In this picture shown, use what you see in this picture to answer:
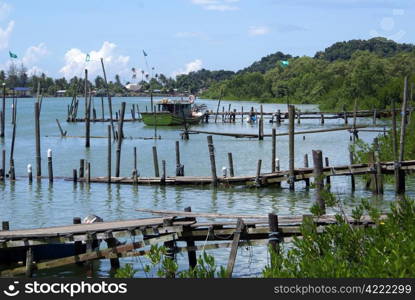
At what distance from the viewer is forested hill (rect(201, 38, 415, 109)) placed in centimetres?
9668

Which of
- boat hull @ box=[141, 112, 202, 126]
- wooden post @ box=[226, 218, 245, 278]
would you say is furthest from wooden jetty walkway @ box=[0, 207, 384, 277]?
boat hull @ box=[141, 112, 202, 126]

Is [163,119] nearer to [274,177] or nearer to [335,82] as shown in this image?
[274,177]

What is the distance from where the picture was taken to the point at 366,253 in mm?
11672

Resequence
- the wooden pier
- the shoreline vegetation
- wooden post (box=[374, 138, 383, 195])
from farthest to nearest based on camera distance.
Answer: the shoreline vegetation, the wooden pier, wooden post (box=[374, 138, 383, 195])

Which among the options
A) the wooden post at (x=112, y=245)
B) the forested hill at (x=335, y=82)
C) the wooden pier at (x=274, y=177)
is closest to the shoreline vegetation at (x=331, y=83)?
the forested hill at (x=335, y=82)

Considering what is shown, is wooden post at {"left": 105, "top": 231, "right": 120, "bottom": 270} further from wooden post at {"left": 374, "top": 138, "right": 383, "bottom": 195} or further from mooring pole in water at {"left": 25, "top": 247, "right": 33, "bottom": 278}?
wooden post at {"left": 374, "top": 138, "right": 383, "bottom": 195}

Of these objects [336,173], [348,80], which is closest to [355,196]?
[336,173]

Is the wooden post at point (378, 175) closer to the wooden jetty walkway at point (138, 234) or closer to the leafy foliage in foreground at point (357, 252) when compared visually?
the wooden jetty walkway at point (138, 234)

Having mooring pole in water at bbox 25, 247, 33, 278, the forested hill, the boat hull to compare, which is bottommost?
mooring pole in water at bbox 25, 247, 33, 278

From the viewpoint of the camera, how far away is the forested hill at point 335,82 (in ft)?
317

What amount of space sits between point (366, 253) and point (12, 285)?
479 cm

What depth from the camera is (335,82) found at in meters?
124

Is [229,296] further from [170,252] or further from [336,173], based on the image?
[336,173]

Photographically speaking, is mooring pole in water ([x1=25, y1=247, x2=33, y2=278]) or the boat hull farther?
the boat hull
